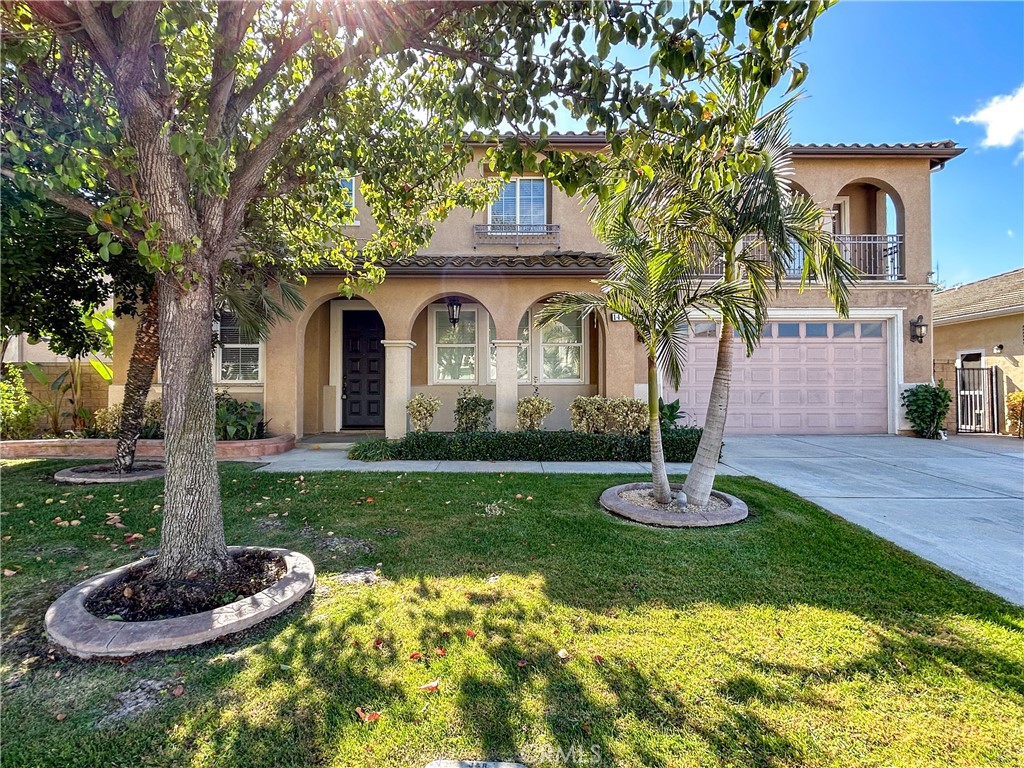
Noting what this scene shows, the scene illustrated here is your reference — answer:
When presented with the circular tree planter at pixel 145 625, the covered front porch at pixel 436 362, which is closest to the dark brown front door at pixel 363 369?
the covered front porch at pixel 436 362

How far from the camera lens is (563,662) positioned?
2.43 m

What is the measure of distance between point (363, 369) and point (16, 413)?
6.61 metres

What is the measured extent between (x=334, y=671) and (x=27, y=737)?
1231 mm

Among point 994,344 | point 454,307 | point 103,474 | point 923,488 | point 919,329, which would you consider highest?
point 454,307

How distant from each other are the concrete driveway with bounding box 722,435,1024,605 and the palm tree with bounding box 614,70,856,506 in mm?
1980

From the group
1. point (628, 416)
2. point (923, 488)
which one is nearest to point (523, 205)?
point (628, 416)

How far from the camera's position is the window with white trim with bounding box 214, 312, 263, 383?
389 inches

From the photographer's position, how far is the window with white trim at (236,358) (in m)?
9.88

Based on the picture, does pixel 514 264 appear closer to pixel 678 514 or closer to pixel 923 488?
pixel 678 514

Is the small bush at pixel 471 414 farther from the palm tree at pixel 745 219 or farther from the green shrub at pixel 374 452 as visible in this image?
the palm tree at pixel 745 219

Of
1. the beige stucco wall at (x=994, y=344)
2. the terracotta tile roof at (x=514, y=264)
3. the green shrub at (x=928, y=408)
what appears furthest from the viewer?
the beige stucco wall at (x=994, y=344)

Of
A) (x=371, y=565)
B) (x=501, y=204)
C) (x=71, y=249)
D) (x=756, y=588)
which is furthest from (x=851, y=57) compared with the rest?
(x=71, y=249)

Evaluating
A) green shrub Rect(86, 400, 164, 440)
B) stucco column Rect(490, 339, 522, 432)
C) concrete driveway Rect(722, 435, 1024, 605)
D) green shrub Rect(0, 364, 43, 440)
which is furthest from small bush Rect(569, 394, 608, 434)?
green shrub Rect(0, 364, 43, 440)

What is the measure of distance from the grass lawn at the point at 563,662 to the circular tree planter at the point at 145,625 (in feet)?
0.27
